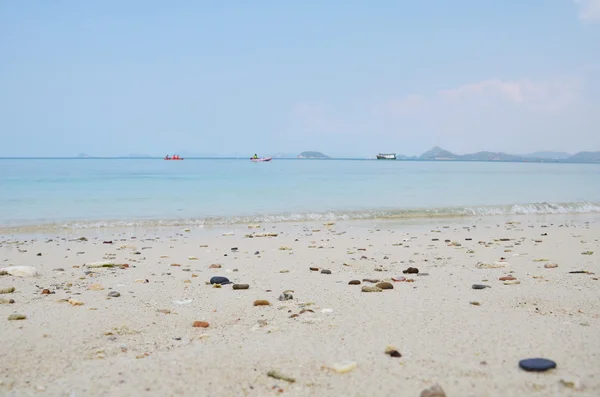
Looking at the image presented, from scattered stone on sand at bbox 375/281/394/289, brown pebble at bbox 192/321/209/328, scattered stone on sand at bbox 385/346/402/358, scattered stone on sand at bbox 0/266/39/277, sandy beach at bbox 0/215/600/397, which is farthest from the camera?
scattered stone on sand at bbox 0/266/39/277

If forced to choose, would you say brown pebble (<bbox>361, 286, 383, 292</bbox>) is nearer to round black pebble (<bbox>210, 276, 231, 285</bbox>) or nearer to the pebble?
round black pebble (<bbox>210, 276, 231, 285</bbox>)

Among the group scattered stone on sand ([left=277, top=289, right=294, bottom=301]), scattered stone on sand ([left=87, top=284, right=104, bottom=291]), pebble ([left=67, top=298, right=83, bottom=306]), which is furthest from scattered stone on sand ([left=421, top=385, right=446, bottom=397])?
scattered stone on sand ([left=87, top=284, right=104, bottom=291])

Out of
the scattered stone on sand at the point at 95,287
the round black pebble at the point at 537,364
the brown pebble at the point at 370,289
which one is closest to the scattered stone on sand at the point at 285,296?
the brown pebble at the point at 370,289

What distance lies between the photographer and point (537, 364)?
3.61 m

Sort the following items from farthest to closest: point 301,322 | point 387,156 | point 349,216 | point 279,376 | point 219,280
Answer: point 387,156 < point 349,216 < point 219,280 < point 301,322 < point 279,376

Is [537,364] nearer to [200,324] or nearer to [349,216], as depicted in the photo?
[200,324]

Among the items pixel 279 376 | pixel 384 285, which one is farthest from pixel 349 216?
pixel 279 376

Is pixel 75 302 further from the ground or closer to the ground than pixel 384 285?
closer to the ground

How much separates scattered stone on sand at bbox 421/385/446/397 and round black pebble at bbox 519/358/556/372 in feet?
2.55

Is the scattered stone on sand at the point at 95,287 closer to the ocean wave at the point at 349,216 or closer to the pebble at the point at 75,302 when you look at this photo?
the pebble at the point at 75,302

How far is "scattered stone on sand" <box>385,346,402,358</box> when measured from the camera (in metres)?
3.98

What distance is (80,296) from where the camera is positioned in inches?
247

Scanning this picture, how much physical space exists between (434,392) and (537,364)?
932 millimetres

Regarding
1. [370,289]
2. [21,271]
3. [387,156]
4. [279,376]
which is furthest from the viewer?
[387,156]
